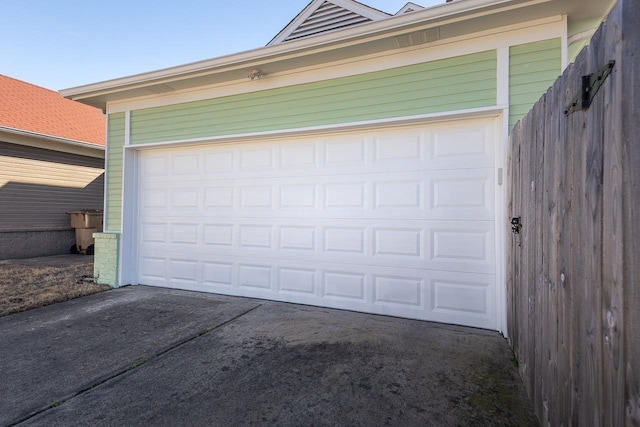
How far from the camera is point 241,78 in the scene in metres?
4.60

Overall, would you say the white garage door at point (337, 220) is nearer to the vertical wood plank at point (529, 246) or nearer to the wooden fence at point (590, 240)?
the vertical wood plank at point (529, 246)

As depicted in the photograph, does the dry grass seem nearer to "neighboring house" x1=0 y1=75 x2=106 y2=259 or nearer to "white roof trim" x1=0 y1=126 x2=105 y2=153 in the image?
"neighboring house" x1=0 y1=75 x2=106 y2=259

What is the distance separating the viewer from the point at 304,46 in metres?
3.87

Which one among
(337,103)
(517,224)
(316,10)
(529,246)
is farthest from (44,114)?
(529,246)

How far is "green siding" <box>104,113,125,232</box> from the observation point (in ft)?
17.9

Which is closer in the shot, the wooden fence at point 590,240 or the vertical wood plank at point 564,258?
the wooden fence at point 590,240

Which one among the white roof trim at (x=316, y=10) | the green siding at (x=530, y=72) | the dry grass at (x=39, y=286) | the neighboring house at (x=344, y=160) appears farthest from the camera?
the white roof trim at (x=316, y=10)

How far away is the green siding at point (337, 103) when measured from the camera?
11.6 ft

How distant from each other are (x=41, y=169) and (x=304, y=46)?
810cm

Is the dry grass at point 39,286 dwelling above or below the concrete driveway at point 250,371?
above

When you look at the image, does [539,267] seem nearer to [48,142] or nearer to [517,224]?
[517,224]

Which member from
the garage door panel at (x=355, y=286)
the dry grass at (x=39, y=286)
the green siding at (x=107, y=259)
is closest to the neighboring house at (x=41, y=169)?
the dry grass at (x=39, y=286)

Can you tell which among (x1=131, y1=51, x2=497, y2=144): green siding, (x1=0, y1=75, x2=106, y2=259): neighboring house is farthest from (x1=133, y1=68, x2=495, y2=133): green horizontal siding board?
(x1=0, y1=75, x2=106, y2=259): neighboring house

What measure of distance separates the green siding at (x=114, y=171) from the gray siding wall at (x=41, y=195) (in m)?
4.22
